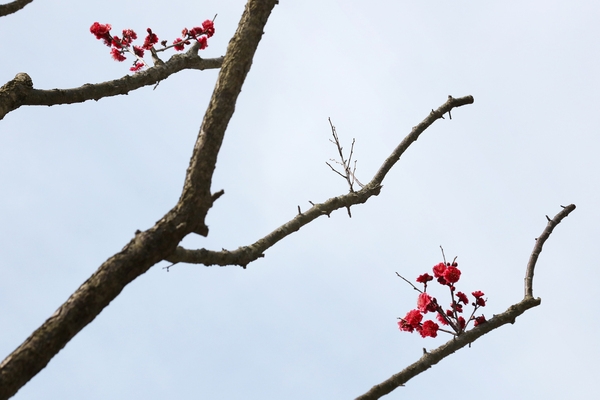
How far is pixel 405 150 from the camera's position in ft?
19.2

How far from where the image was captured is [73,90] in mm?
5594

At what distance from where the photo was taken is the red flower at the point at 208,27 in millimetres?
8492

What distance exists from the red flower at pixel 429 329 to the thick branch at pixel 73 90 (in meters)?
4.31

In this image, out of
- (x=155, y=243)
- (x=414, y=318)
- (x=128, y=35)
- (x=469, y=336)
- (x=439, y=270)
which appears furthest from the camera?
(x=128, y=35)

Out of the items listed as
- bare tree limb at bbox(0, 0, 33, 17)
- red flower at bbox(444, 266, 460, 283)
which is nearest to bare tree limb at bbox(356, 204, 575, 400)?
red flower at bbox(444, 266, 460, 283)

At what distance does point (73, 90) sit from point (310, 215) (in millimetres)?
3023

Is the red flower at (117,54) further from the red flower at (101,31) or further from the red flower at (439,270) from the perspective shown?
the red flower at (439,270)

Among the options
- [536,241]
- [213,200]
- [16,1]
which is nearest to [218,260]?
[213,200]

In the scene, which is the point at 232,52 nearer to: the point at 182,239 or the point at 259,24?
the point at 259,24

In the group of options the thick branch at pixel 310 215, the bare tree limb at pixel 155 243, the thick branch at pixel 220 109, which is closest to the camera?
the bare tree limb at pixel 155 243

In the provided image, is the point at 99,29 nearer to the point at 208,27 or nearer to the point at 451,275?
the point at 208,27

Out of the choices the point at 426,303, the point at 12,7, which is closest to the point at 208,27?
the point at 12,7

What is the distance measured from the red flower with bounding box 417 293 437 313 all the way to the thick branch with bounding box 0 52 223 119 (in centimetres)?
414

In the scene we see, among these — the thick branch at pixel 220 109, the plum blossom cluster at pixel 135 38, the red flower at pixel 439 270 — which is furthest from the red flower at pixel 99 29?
the red flower at pixel 439 270
